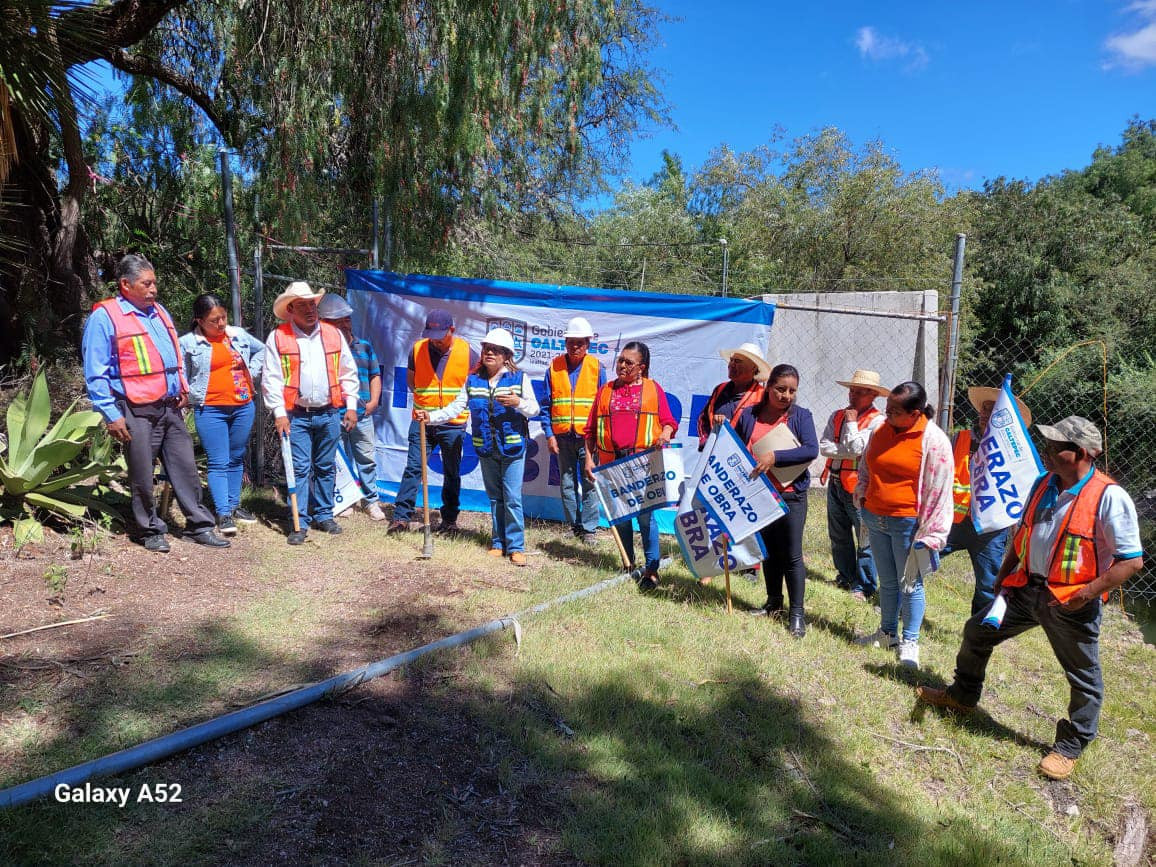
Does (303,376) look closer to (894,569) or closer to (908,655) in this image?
(894,569)

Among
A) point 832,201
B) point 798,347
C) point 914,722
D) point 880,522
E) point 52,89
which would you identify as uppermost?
point 832,201

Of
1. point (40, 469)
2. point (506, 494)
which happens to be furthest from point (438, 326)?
point (40, 469)

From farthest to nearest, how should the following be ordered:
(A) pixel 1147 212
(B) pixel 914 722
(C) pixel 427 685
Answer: (A) pixel 1147 212, (B) pixel 914 722, (C) pixel 427 685

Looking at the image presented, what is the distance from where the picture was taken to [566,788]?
3174mm

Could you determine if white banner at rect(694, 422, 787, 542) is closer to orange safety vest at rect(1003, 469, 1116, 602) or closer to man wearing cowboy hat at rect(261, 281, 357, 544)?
orange safety vest at rect(1003, 469, 1116, 602)

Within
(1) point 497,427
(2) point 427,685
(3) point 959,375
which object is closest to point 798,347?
(1) point 497,427

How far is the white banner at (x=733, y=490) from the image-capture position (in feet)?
16.2

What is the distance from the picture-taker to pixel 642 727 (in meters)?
3.70

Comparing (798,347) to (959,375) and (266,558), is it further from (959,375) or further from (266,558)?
(959,375)

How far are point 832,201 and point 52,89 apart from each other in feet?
64.0

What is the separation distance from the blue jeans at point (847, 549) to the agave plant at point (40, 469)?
5.51m

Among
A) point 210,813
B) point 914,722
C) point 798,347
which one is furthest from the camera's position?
point 798,347

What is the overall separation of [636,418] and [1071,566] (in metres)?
3.01

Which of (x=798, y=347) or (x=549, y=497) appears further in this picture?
(x=798, y=347)
